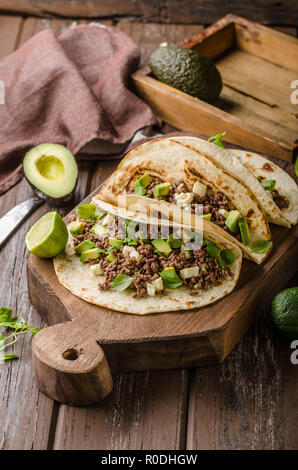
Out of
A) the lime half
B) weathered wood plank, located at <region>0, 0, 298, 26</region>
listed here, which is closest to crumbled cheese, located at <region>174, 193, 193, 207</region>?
the lime half

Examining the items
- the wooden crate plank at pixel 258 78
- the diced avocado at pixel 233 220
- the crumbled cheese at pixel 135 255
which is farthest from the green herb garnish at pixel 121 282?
the wooden crate plank at pixel 258 78

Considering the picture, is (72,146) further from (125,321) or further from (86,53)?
(125,321)

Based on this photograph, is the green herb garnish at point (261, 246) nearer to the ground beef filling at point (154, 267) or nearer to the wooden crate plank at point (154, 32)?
the ground beef filling at point (154, 267)

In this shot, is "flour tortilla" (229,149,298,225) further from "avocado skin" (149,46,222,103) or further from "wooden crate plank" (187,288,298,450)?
"avocado skin" (149,46,222,103)

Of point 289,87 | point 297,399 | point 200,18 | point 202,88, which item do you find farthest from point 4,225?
point 200,18

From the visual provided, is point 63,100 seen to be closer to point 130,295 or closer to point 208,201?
point 208,201

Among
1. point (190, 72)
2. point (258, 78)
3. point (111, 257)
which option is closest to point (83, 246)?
point (111, 257)
